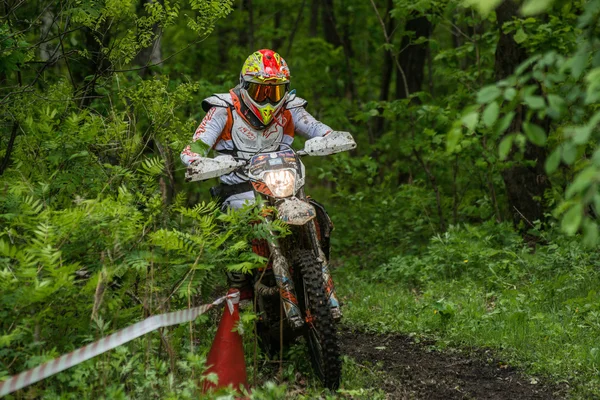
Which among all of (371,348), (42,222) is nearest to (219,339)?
(42,222)

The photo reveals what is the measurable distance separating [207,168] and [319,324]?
1297 millimetres

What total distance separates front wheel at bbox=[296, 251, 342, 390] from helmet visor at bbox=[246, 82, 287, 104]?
1517 mm

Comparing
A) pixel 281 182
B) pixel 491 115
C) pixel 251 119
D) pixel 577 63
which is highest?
pixel 577 63

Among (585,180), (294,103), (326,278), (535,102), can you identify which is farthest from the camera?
(294,103)

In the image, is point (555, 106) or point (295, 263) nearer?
point (555, 106)

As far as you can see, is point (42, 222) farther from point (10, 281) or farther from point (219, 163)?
point (219, 163)

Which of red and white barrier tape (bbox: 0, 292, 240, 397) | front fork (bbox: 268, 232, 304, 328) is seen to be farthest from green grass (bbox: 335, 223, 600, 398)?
red and white barrier tape (bbox: 0, 292, 240, 397)

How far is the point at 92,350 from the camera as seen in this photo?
432cm

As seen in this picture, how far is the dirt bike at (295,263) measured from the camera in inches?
209

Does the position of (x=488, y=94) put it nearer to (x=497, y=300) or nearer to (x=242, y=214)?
(x=242, y=214)

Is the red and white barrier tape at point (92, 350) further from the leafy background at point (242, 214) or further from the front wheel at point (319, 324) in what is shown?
the front wheel at point (319, 324)

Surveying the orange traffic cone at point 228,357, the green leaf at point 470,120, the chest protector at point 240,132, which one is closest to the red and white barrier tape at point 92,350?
the orange traffic cone at point 228,357

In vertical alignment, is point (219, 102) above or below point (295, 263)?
above

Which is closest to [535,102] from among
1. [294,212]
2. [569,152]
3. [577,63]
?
[569,152]
